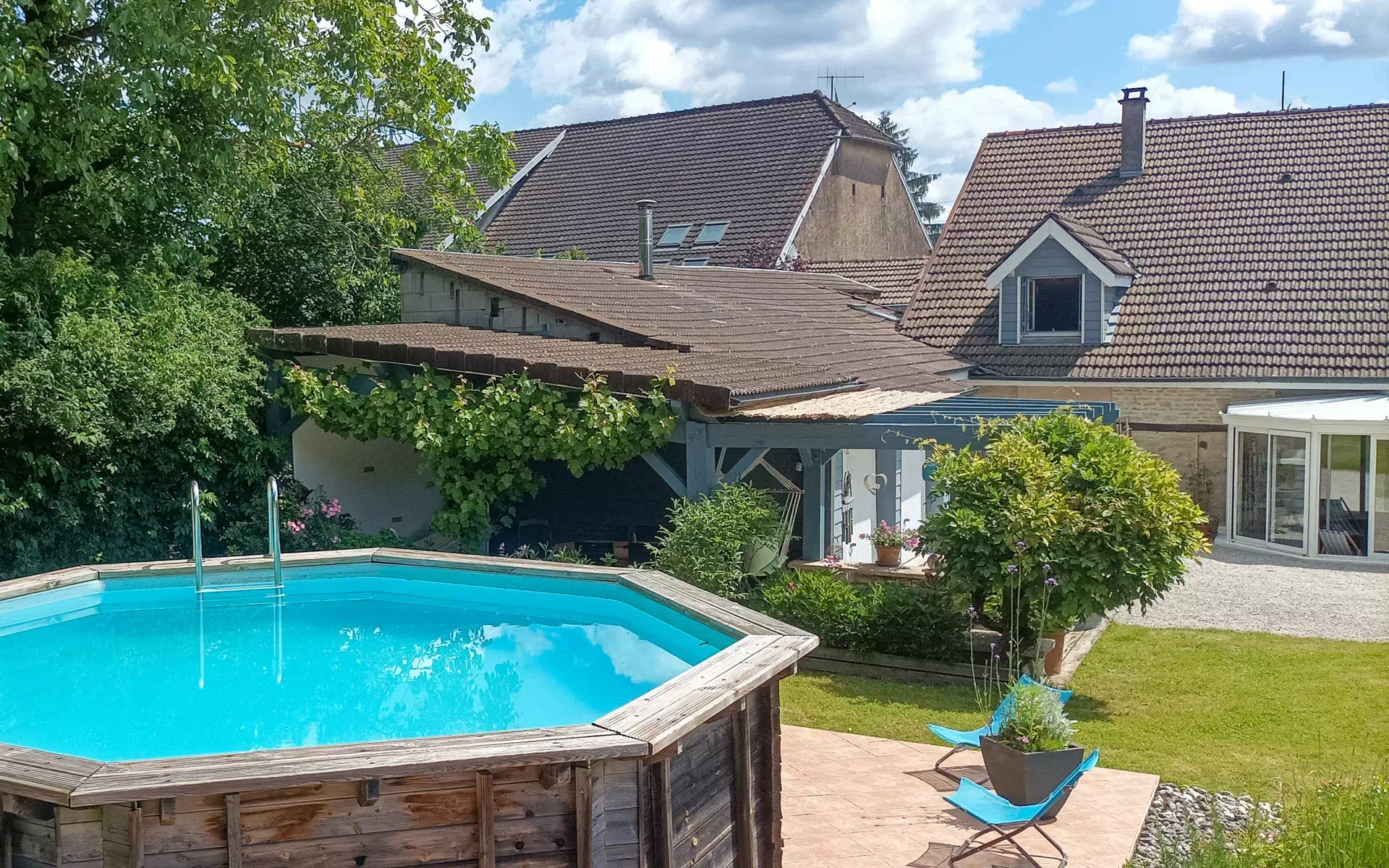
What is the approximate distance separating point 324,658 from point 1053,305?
666 inches

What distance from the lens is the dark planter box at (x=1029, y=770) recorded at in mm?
8070

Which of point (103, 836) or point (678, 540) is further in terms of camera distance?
point (678, 540)

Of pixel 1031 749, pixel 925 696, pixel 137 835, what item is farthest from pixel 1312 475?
pixel 137 835

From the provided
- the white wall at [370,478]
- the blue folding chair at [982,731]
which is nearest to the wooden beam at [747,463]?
the white wall at [370,478]

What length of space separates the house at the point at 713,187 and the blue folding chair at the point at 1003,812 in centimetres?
2232

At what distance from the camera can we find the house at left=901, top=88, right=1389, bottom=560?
774 inches

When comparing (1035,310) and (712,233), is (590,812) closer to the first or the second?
(1035,310)

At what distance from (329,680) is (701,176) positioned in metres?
25.0

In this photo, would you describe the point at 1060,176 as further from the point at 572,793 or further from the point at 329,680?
the point at 572,793

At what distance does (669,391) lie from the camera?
13.1m

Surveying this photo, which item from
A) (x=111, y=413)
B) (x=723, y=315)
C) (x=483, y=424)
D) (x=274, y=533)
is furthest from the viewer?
(x=723, y=315)

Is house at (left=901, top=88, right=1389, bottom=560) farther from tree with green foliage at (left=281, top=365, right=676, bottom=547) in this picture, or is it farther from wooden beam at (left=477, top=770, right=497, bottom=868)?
wooden beam at (left=477, top=770, right=497, bottom=868)

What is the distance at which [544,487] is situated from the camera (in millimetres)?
16969

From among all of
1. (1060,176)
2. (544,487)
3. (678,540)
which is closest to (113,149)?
(544,487)
